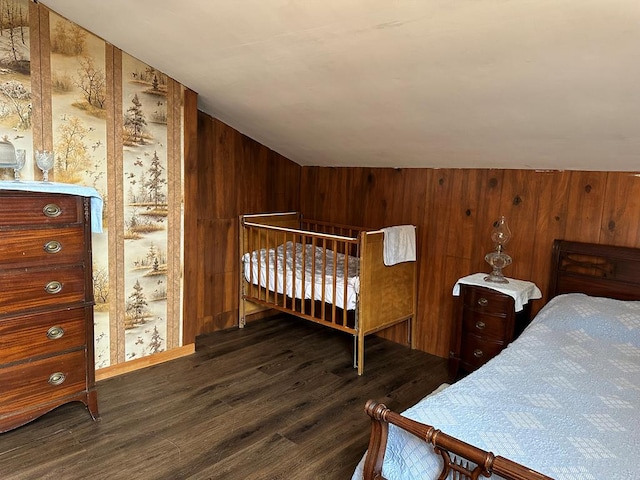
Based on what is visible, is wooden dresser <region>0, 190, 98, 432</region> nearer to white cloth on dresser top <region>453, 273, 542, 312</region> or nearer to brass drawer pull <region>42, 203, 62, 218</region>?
brass drawer pull <region>42, 203, 62, 218</region>

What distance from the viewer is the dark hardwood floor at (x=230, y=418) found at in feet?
7.24

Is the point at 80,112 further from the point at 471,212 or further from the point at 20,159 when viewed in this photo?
the point at 471,212

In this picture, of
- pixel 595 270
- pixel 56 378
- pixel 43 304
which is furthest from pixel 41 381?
pixel 595 270

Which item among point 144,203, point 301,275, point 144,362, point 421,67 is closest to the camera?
point 421,67

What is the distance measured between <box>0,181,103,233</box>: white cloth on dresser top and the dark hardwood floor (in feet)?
3.63

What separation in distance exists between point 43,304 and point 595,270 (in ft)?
10.4

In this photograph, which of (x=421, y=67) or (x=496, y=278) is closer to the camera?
(x=421, y=67)

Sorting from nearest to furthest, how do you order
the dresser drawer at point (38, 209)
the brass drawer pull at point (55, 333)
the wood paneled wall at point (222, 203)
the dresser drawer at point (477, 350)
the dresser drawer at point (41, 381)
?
the dresser drawer at point (38, 209)
the dresser drawer at point (41, 381)
the brass drawer pull at point (55, 333)
the dresser drawer at point (477, 350)
the wood paneled wall at point (222, 203)

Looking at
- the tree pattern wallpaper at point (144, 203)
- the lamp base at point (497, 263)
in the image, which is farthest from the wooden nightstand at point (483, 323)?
the tree pattern wallpaper at point (144, 203)

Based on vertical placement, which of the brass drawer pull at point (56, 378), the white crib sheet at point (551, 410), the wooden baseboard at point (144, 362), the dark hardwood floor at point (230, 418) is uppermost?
the white crib sheet at point (551, 410)

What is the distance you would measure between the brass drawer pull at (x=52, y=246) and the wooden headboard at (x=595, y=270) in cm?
293

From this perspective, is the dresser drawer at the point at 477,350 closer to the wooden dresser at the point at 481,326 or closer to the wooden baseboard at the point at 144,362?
the wooden dresser at the point at 481,326

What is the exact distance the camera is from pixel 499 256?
308 centimetres

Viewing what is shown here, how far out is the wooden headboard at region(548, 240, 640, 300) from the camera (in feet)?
8.80
